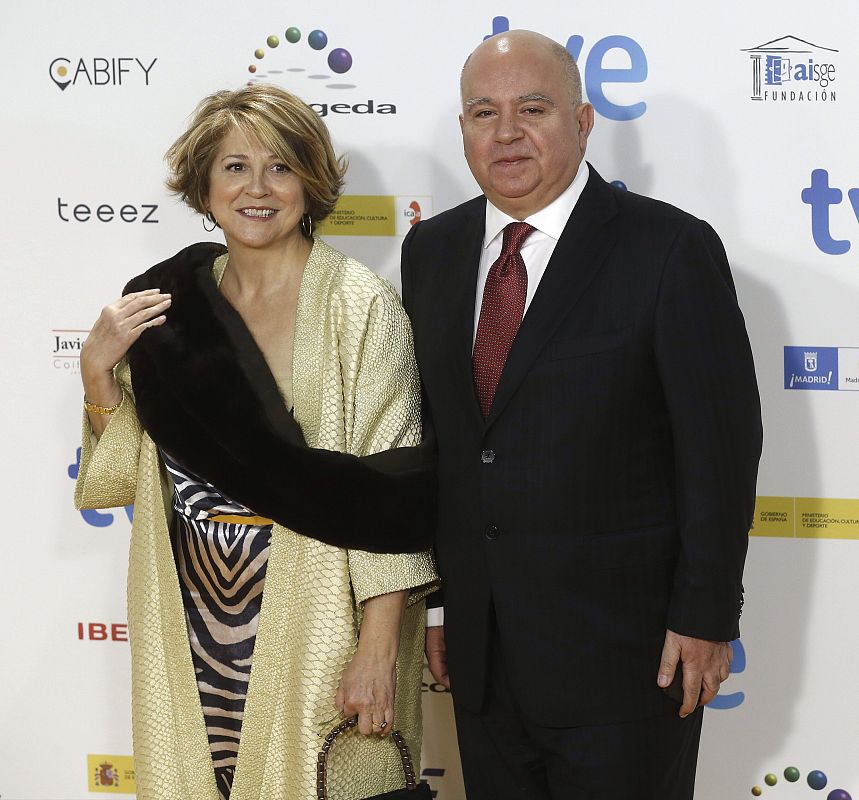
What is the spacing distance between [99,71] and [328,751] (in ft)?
6.22

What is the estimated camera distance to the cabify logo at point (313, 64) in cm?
296

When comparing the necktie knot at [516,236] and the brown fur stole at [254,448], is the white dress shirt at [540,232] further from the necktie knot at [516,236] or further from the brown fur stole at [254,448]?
the brown fur stole at [254,448]

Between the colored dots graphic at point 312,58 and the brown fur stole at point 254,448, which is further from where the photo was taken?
the colored dots graphic at point 312,58

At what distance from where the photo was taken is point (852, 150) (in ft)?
9.02

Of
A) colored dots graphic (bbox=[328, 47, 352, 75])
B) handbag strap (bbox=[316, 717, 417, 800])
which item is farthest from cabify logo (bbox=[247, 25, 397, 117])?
handbag strap (bbox=[316, 717, 417, 800])

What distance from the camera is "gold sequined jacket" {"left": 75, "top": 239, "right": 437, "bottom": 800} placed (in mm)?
2160

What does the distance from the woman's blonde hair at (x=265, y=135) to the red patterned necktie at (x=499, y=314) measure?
39cm

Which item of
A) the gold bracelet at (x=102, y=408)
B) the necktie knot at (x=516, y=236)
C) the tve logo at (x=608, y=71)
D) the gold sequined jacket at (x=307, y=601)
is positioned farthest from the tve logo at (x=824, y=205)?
the gold bracelet at (x=102, y=408)

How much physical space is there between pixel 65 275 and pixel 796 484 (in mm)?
1978

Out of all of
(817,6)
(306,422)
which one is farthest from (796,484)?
(306,422)

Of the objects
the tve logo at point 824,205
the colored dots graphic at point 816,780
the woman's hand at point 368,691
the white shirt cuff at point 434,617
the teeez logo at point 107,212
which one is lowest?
the colored dots graphic at point 816,780

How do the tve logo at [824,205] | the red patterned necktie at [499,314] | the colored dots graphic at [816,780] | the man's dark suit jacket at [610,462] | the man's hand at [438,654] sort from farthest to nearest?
the colored dots graphic at [816,780], the tve logo at [824,205], the man's hand at [438,654], the red patterned necktie at [499,314], the man's dark suit jacket at [610,462]

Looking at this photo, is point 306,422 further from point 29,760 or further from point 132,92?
point 29,760

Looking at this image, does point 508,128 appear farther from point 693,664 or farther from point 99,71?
point 99,71
